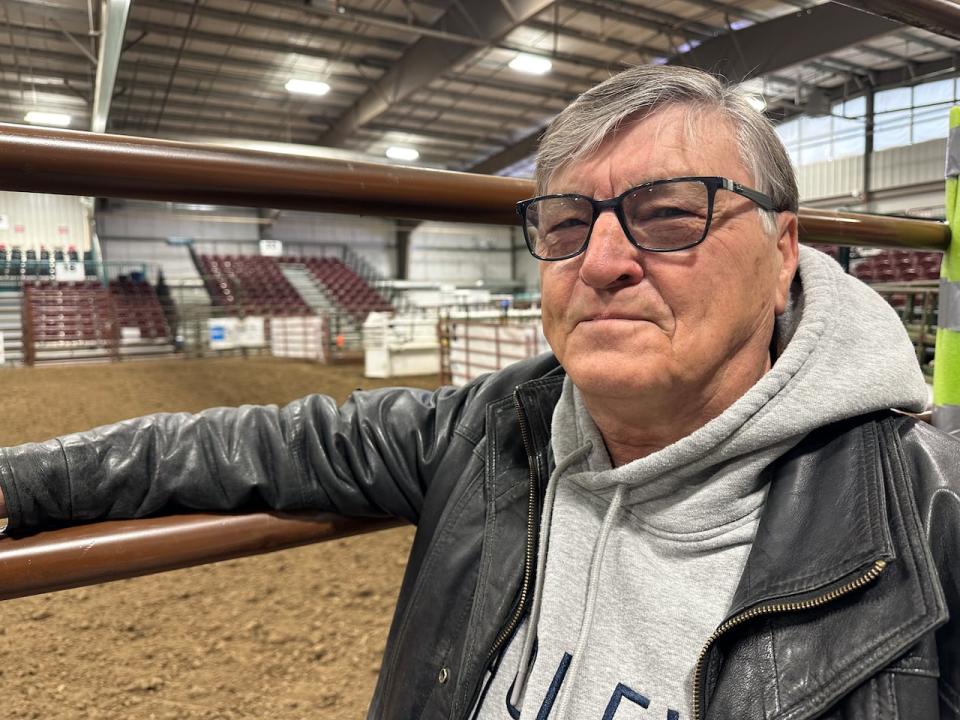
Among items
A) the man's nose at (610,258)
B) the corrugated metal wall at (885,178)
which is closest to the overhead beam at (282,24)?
the man's nose at (610,258)

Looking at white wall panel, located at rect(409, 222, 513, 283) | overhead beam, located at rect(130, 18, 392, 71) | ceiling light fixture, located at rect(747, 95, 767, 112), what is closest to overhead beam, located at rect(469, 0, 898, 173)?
overhead beam, located at rect(130, 18, 392, 71)

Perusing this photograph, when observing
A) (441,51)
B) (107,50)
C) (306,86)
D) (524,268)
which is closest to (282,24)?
(306,86)

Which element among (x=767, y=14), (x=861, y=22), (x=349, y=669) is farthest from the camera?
(x=767, y=14)

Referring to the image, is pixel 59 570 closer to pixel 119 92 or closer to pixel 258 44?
pixel 258 44

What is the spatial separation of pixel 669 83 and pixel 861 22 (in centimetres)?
909

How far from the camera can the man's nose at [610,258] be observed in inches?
28.2

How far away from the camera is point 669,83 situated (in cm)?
75

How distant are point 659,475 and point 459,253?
875 inches

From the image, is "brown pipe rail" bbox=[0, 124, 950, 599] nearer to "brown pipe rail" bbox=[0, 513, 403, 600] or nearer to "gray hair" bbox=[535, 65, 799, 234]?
"brown pipe rail" bbox=[0, 513, 403, 600]

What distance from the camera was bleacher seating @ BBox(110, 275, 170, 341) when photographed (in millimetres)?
11734

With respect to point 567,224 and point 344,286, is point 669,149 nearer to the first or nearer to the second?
point 567,224

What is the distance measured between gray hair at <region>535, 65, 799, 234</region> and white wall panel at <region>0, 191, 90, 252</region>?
11.8 metres

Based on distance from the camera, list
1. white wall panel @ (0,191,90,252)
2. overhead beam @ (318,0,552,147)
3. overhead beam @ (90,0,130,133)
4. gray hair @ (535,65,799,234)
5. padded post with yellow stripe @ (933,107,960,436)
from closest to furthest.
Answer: gray hair @ (535,65,799,234)
padded post with yellow stripe @ (933,107,960,436)
overhead beam @ (90,0,130,133)
overhead beam @ (318,0,552,147)
white wall panel @ (0,191,90,252)

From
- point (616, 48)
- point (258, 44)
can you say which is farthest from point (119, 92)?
point (616, 48)
